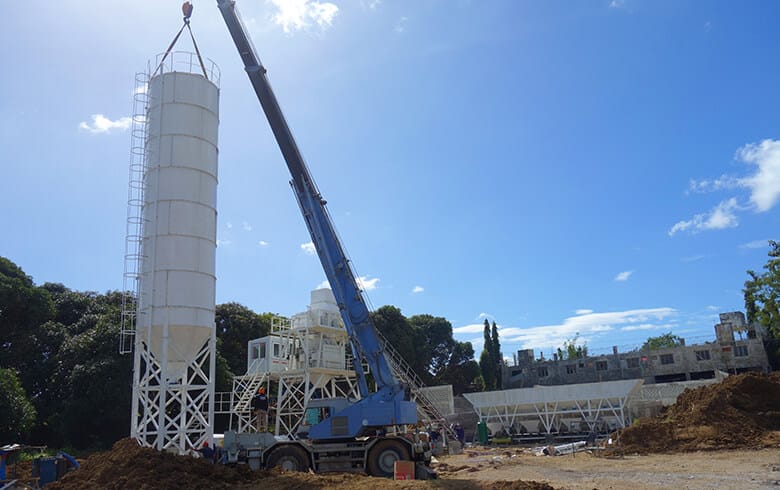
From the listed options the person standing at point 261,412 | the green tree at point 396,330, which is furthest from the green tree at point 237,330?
the person standing at point 261,412

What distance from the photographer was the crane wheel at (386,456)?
17.7 metres

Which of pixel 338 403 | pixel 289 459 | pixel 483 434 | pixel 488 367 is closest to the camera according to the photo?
pixel 289 459

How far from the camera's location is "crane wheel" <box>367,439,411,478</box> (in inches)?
697

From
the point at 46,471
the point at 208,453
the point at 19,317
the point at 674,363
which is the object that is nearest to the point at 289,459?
the point at 208,453

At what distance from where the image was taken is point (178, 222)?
21.9 m

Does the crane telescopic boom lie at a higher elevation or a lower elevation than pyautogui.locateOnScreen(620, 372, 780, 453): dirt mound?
higher

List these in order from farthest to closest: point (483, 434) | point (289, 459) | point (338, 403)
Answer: point (483, 434), point (338, 403), point (289, 459)

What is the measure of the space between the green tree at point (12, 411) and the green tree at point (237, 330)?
18349mm

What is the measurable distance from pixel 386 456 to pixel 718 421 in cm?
1409

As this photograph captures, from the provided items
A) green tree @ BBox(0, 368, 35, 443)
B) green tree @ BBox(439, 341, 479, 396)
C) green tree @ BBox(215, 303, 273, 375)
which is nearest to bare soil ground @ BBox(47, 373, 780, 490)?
green tree @ BBox(0, 368, 35, 443)

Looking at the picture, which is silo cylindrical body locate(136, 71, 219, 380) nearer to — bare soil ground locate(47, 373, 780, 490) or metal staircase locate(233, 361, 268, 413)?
bare soil ground locate(47, 373, 780, 490)

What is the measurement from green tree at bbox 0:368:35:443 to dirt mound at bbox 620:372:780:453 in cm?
2724

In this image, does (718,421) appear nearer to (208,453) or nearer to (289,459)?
(289,459)

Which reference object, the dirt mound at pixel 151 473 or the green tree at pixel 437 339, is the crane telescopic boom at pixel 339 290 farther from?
the green tree at pixel 437 339
